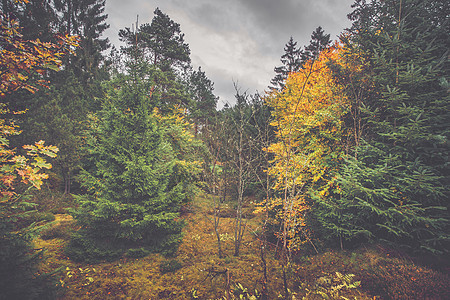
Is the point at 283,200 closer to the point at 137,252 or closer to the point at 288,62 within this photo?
the point at 137,252

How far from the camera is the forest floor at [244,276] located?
3.92 meters

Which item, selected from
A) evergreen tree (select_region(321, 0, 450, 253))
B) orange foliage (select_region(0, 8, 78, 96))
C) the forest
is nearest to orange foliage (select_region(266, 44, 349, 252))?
the forest

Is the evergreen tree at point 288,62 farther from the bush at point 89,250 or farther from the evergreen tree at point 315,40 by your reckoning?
the bush at point 89,250

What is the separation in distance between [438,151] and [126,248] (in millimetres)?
9677

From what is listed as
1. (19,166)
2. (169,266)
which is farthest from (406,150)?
(19,166)

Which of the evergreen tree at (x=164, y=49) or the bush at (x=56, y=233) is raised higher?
the evergreen tree at (x=164, y=49)

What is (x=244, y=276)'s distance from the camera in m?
4.97

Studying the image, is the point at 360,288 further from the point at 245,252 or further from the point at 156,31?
the point at 156,31

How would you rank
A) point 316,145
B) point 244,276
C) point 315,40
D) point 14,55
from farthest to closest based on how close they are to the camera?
point 315,40, point 316,145, point 244,276, point 14,55

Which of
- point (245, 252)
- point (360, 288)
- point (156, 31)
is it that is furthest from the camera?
point (156, 31)

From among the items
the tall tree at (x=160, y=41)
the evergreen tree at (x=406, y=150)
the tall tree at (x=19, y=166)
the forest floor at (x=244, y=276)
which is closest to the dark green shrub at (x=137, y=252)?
the forest floor at (x=244, y=276)

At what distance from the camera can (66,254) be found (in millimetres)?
5016

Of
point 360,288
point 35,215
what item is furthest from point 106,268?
point 360,288

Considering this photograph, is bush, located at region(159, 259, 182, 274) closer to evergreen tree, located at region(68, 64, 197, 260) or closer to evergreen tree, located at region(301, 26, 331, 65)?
evergreen tree, located at region(68, 64, 197, 260)
